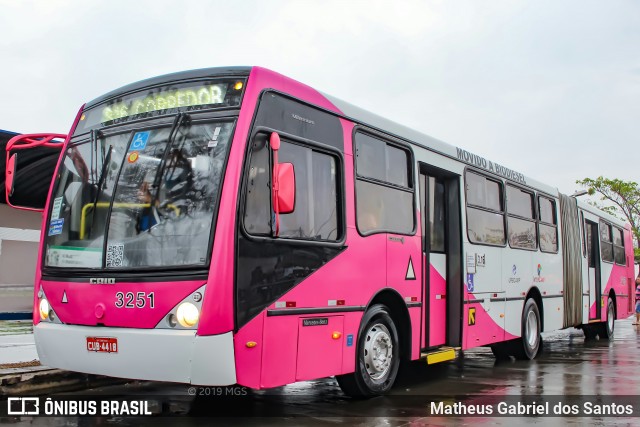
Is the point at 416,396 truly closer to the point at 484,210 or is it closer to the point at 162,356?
the point at 162,356

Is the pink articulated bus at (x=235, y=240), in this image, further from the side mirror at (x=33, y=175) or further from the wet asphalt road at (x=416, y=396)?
the side mirror at (x=33, y=175)

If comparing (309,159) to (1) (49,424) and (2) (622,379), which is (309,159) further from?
(2) (622,379)

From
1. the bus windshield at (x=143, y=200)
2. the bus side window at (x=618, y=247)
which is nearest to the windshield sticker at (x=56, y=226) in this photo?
the bus windshield at (x=143, y=200)

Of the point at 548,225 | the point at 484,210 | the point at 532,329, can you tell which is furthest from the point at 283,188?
the point at 548,225

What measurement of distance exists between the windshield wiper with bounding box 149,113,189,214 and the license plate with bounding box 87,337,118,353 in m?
1.18

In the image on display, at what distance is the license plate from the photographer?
18.7 feet

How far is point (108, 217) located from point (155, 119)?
101cm

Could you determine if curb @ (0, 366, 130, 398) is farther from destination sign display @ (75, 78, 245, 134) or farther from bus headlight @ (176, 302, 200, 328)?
bus headlight @ (176, 302, 200, 328)

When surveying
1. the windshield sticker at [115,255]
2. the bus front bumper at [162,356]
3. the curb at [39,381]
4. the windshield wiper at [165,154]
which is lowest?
the curb at [39,381]

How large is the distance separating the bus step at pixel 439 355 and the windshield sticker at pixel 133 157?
4289 mm

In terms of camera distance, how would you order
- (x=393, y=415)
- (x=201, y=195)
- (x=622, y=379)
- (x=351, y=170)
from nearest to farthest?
(x=201, y=195) → (x=393, y=415) → (x=351, y=170) → (x=622, y=379)

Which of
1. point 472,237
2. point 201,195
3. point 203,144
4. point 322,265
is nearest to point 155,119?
point 203,144

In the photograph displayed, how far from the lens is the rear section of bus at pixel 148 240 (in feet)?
17.8

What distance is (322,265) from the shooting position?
6.60 metres
